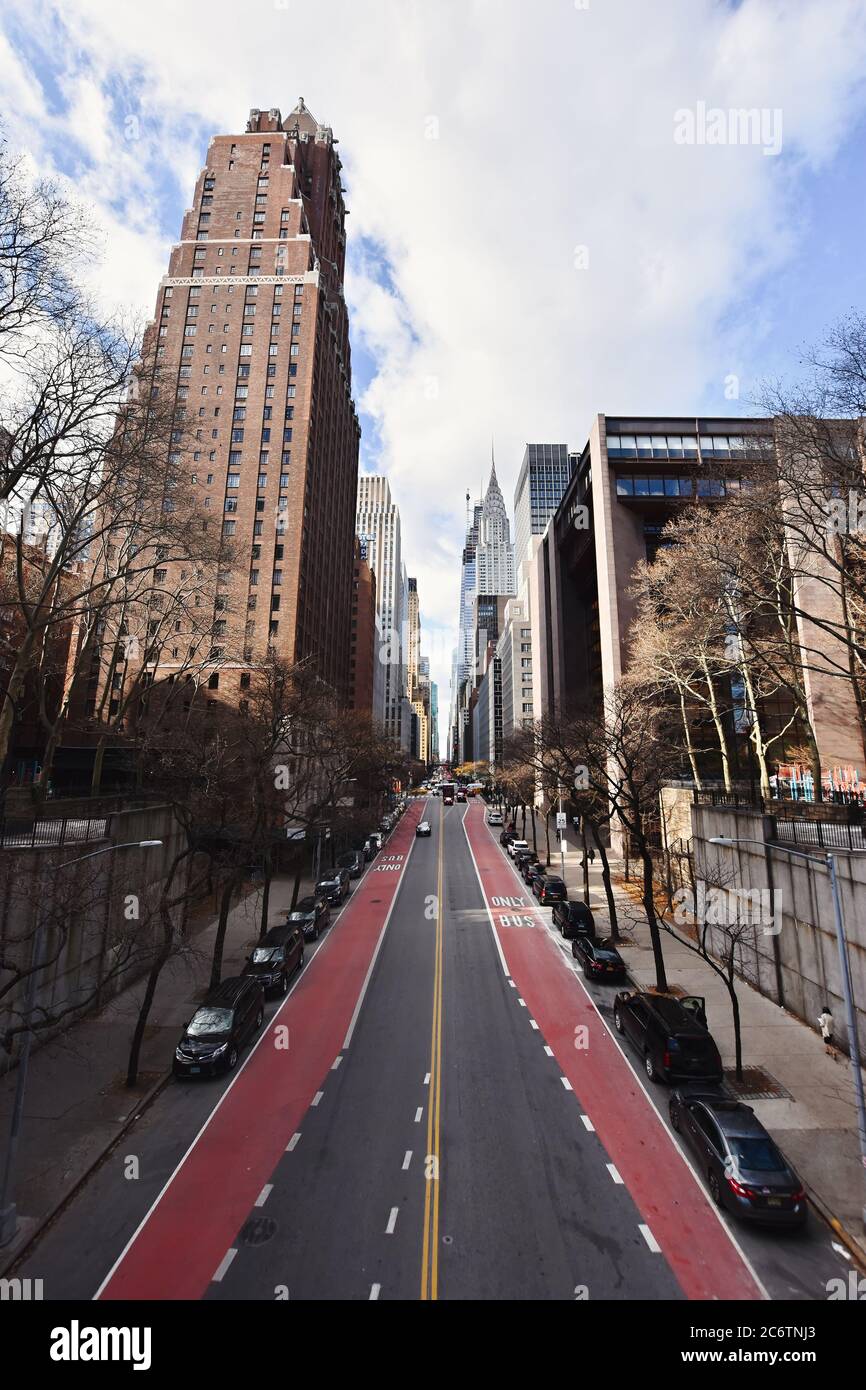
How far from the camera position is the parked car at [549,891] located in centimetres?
3275

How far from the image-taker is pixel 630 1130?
1281 cm

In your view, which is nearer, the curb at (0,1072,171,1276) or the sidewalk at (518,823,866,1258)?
the curb at (0,1072,171,1276)

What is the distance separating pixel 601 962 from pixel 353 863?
24271 mm

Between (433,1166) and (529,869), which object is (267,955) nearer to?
(433,1166)

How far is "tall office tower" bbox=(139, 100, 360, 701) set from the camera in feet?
194

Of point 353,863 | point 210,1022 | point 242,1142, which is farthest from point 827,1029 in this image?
point 353,863

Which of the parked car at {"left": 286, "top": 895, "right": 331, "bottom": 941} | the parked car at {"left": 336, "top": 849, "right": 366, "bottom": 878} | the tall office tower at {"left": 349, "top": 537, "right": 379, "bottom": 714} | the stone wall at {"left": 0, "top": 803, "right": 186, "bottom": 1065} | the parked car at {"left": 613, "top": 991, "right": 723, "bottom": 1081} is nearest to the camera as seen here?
the stone wall at {"left": 0, "top": 803, "right": 186, "bottom": 1065}

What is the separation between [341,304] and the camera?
3371 inches

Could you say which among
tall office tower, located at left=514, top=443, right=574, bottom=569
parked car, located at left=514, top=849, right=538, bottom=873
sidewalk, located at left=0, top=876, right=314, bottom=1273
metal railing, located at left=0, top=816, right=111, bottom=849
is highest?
tall office tower, located at left=514, top=443, right=574, bottom=569

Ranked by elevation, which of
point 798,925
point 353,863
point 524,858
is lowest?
point 353,863

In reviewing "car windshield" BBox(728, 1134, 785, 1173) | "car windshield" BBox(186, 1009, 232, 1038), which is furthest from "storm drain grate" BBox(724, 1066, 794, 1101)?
"car windshield" BBox(186, 1009, 232, 1038)

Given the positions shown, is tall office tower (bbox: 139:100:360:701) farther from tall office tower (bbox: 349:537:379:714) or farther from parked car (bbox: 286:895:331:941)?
tall office tower (bbox: 349:537:379:714)

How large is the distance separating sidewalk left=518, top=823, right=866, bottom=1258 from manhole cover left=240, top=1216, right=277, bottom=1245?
9.49 metres
